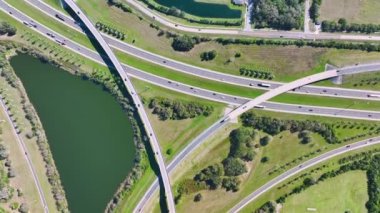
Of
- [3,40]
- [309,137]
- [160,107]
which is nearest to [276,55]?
[309,137]

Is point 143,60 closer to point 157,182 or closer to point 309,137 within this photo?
point 157,182

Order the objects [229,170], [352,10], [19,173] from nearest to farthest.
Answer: [229,170]
[19,173]
[352,10]

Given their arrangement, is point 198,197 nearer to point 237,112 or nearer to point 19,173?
point 237,112

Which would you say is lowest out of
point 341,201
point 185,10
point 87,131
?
point 341,201

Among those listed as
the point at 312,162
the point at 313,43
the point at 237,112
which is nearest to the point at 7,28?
the point at 237,112

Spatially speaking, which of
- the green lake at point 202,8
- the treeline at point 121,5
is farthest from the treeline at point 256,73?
the treeline at point 121,5

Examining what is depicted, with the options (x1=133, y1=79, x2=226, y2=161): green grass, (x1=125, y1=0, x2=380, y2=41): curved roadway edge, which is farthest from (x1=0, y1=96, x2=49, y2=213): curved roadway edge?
(x1=125, y1=0, x2=380, y2=41): curved roadway edge
